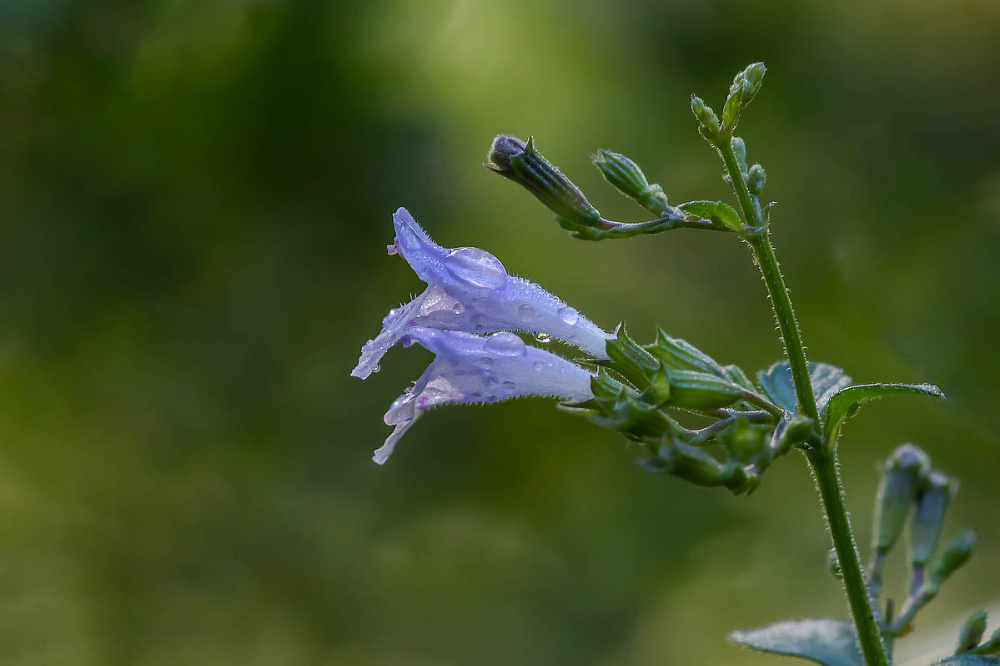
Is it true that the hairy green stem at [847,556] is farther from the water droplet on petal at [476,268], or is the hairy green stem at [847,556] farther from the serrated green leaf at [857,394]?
the water droplet on petal at [476,268]

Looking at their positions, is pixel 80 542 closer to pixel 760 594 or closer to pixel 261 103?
pixel 261 103

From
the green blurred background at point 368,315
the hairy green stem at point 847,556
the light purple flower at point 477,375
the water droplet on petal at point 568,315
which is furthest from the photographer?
the green blurred background at point 368,315

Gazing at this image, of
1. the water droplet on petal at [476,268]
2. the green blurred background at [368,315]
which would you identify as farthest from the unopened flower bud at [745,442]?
the green blurred background at [368,315]

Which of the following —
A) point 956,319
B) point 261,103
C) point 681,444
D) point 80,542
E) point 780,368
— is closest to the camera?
point 681,444

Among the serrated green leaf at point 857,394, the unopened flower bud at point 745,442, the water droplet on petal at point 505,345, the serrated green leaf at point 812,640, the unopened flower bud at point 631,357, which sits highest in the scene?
the water droplet on petal at point 505,345

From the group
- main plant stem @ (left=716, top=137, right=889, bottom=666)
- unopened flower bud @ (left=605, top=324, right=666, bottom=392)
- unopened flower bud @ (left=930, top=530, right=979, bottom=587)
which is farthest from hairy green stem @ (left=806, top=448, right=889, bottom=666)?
unopened flower bud @ (left=930, top=530, right=979, bottom=587)

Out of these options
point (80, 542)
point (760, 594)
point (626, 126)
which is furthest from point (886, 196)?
point (80, 542)

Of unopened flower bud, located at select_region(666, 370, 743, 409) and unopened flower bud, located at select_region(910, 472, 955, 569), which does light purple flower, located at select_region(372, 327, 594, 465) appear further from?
unopened flower bud, located at select_region(910, 472, 955, 569)

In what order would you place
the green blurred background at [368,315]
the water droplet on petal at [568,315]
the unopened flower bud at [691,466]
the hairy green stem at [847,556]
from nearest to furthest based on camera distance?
the unopened flower bud at [691,466]
the hairy green stem at [847,556]
the water droplet on petal at [568,315]
the green blurred background at [368,315]
